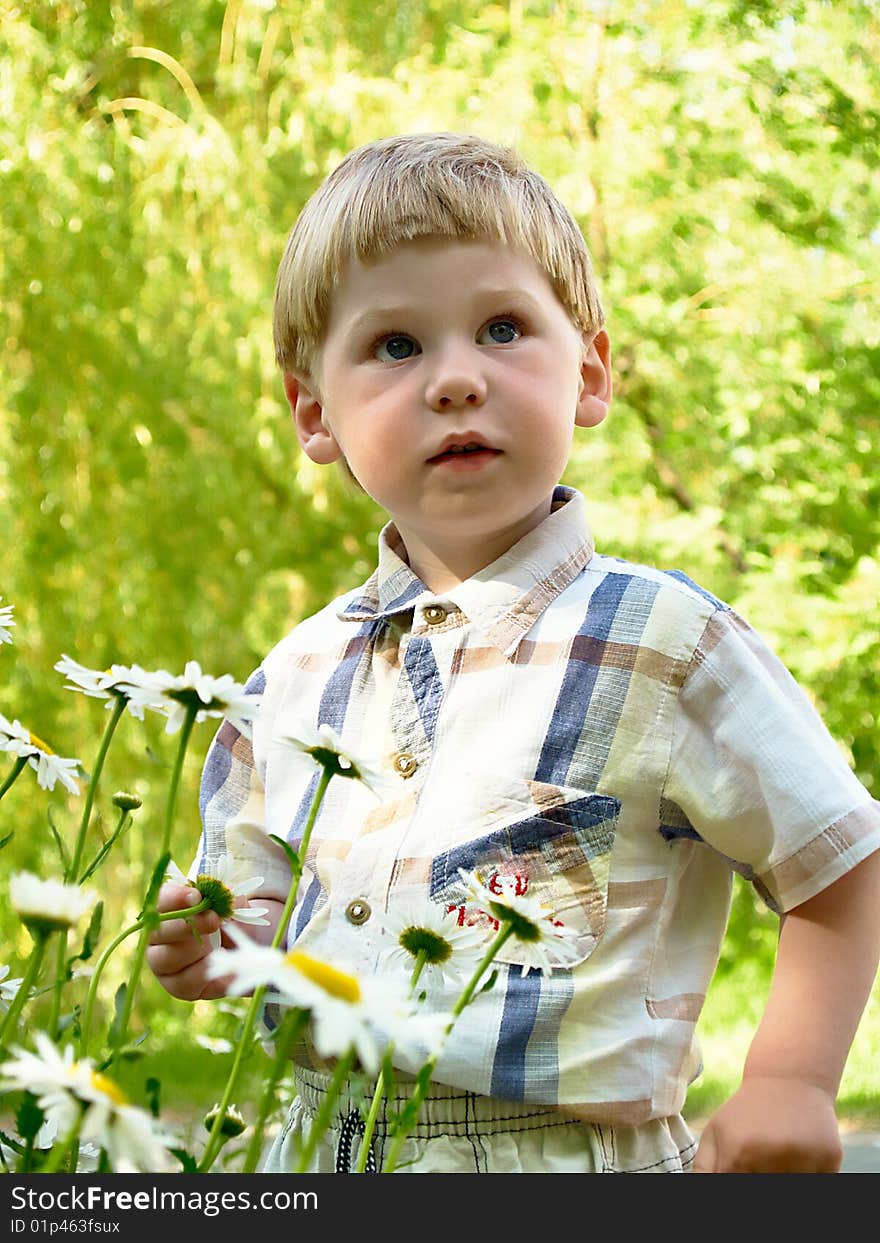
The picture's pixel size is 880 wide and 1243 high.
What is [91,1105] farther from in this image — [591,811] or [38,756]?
[591,811]

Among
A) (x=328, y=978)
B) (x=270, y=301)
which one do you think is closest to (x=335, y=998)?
(x=328, y=978)

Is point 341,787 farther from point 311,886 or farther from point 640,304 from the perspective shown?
point 640,304

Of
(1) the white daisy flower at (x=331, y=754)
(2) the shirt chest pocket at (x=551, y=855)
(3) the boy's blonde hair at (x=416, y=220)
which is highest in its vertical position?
(3) the boy's blonde hair at (x=416, y=220)

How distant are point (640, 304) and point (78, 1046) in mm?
3652

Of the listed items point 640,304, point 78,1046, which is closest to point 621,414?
point 640,304

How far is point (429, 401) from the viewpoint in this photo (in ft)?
3.32

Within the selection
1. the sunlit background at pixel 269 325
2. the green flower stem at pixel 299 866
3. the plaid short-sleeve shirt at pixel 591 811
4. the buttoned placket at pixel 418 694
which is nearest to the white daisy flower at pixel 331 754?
the green flower stem at pixel 299 866

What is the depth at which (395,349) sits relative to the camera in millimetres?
1061

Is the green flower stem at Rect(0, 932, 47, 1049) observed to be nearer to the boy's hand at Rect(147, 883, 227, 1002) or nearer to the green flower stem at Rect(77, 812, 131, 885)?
the green flower stem at Rect(77, 812, 131, 885)

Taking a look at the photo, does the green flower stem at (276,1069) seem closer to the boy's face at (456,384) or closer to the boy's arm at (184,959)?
the boy's arm at (184,959)

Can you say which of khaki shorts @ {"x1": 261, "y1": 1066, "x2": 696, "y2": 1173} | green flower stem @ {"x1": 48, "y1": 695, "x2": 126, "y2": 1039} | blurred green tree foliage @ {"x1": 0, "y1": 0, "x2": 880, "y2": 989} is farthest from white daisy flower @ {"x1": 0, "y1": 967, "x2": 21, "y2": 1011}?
blurred green tree foliage @ {"x1": 0, "y1": 0, "x2": 880, "y2": 989}

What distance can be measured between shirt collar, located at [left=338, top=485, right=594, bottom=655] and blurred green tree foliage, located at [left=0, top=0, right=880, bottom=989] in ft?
6.92

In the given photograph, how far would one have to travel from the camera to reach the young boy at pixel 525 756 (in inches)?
35.3

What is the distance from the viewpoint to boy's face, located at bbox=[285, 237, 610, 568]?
1014 mm
